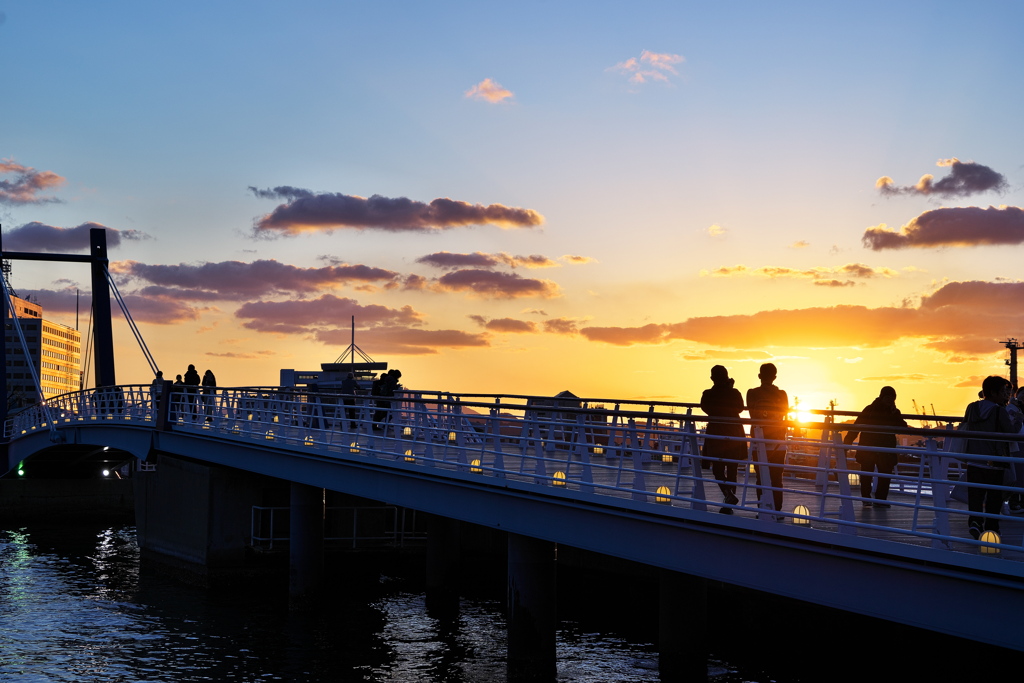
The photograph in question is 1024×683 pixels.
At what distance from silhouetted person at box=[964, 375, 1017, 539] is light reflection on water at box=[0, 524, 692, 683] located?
971cm

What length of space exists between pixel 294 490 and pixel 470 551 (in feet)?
24.2

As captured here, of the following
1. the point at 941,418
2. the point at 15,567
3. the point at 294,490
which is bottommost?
the point at 15,567

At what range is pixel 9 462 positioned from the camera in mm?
53344

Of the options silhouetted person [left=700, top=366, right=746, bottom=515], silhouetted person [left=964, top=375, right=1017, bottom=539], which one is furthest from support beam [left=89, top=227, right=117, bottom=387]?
silhouetted person [left=964, top=375, right=1017, bottom=539]

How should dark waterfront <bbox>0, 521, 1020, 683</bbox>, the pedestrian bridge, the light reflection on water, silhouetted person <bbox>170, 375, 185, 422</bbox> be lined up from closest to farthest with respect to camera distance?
the pedestrian bridge < dark waterfront <bbox>0, 521, 1020, 683</bbox> < the light reflection on water < silhouetted person <bbox>170, 375, 185, 422</bbox>

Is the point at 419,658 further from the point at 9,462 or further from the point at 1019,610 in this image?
the point at 9,462

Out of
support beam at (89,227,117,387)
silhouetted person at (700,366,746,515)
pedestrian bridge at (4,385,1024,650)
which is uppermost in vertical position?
support beam at (89,227,117,387)

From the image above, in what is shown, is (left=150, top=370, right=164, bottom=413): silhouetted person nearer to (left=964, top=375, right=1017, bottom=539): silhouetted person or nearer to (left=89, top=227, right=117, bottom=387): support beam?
(left=89, top=227, right=117, bottom=387): support beam

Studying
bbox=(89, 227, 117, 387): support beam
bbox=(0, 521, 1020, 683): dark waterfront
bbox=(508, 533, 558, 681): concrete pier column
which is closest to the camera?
bbox=(508, 533, 558, 681): concrete pier column

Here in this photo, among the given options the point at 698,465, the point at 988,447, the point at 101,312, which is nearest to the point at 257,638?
the point at 698,465

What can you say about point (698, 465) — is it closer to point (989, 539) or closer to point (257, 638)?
point (989, 539)

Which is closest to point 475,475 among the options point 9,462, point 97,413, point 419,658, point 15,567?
point 419,658

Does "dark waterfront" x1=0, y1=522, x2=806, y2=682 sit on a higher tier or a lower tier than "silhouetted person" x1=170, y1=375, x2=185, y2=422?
lower

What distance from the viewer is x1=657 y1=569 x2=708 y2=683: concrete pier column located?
20.0 metres
